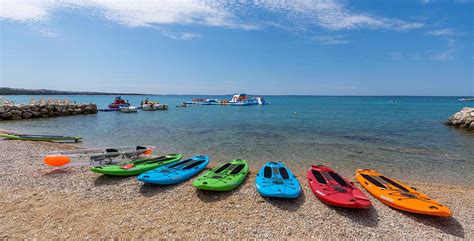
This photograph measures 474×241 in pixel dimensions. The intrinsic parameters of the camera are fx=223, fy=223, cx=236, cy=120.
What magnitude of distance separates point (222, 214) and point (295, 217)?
1702 millimetres

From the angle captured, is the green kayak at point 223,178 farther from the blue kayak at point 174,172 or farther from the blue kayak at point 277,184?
the blue kayak at point 174,172

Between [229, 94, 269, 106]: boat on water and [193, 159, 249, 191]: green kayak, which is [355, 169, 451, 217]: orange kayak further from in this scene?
[229, 94, 269, 106]: boat on water

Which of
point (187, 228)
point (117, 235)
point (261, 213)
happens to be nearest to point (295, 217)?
point (261, 213)

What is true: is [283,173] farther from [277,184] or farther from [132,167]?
[132,167]

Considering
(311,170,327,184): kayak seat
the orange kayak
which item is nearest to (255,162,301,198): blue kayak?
(311,170,327,184): kayak seat

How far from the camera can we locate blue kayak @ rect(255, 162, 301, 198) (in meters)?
5.78

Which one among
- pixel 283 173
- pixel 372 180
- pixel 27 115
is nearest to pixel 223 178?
pixel 283 173

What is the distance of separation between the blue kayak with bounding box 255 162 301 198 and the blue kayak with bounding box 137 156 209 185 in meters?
2.40

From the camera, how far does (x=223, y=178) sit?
679 cm

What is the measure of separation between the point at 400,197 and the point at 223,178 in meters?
4.82

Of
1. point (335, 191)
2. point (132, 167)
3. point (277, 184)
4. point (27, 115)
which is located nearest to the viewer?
point (335, 191)

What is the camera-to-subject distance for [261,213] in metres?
5.28

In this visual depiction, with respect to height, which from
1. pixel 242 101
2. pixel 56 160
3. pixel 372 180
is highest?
pixel 242 101

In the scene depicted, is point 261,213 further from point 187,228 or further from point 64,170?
point 64,170
